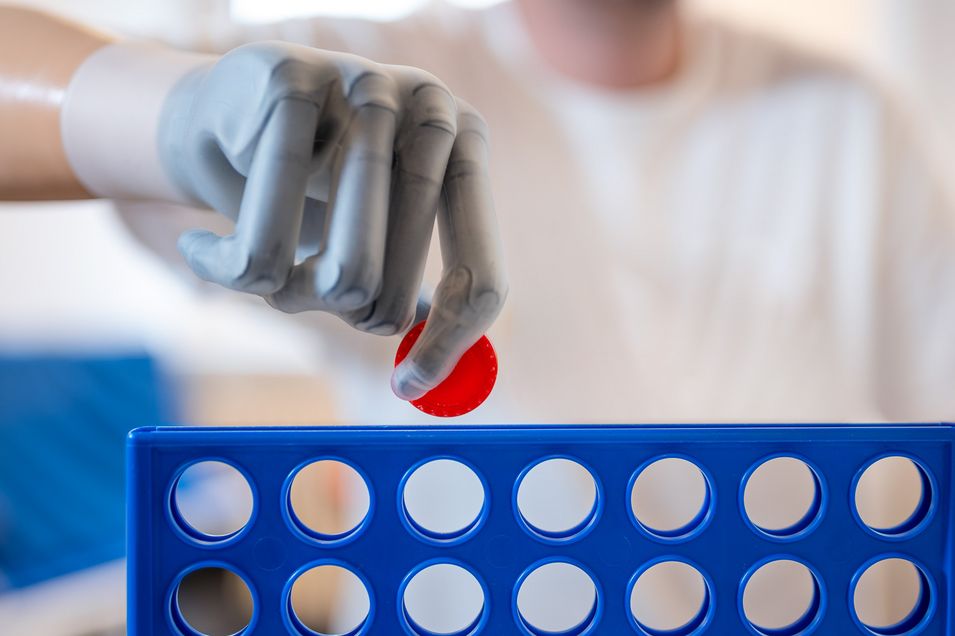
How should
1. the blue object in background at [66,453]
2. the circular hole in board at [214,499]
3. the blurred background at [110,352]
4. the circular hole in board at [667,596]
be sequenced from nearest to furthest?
the circular hole in board at [667,596] < the blurred background at [110,352] < the blue object in background at [66,453] < the circular hole in board at [214,499]

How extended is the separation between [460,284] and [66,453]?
1260mm

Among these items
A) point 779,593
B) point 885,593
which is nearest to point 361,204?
point 779,593

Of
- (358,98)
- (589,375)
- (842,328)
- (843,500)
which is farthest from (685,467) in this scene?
(358,98)

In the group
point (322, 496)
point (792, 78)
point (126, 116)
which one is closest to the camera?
point (126, 116)

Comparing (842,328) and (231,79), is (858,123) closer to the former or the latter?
(842,328)

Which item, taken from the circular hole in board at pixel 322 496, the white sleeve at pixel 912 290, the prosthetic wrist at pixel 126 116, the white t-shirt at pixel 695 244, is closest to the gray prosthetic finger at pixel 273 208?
the prosthetic wrist at pixel 126 116

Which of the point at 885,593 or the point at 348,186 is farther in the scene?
the point at 885,593

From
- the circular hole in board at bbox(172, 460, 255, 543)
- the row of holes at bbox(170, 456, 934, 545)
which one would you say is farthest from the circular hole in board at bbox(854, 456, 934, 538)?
the circular hole in board at bbox(172, 460, 255, 543)

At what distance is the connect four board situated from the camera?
1.01 ft

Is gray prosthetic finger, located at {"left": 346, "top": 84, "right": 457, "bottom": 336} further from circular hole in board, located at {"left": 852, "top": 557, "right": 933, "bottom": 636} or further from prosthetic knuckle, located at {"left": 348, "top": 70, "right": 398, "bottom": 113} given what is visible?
circular hole in board, located at {"left": 852, "top": 557, "right": 933, "bottom": 636}

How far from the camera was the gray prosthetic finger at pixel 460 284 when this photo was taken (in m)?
0.32

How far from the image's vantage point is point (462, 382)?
35cm

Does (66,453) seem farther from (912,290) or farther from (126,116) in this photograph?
(912,290)

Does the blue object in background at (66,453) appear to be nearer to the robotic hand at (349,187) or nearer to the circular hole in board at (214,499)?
the circular hole in board at (214,499)
